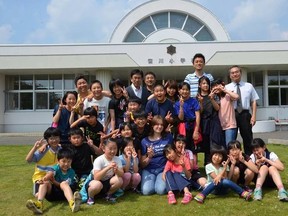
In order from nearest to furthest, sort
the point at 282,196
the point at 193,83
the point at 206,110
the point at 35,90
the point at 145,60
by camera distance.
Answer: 1. the point at 282,196
2. the point at 206,110
3. the point at 193,83
4. the point at 145,60
5. the point at 35,90

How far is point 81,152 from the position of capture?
4.95 meters

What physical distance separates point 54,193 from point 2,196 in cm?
108

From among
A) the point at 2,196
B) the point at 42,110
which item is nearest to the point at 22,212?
the point at 2,196

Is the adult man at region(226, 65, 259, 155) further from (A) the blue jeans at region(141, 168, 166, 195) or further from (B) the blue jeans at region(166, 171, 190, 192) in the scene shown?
(A) the blue jeans at region(141, 168, 166, 195)

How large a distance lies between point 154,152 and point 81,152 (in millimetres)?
1111

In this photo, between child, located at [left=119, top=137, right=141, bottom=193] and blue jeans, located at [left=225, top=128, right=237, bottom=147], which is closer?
child, located at [left=119, top=137, right=141, bottom=193]

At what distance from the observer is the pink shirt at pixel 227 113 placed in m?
5.25

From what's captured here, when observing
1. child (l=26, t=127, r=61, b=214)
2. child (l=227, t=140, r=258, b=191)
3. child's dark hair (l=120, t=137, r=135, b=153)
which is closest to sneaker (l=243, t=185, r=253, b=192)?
child (l=227, t=140, r=258, b=191)

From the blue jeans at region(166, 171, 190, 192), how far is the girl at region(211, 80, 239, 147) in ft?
3.61

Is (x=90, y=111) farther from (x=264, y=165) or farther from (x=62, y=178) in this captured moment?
(x=264, y=165)

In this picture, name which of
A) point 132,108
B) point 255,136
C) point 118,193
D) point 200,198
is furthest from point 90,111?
point 255,136

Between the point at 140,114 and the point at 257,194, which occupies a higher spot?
the point at 140,114

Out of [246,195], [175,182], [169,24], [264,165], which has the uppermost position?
[169,24]

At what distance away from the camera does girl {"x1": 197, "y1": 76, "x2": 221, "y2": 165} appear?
17.2 feet
